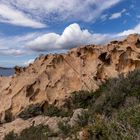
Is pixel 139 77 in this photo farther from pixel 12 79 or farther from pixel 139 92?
pixel 12 79

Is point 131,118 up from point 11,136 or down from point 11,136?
up

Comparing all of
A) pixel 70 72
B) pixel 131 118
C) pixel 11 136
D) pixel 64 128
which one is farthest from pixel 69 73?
pixel 131 118

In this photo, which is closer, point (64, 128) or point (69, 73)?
point (64, 128)

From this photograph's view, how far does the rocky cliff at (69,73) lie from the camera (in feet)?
78.2

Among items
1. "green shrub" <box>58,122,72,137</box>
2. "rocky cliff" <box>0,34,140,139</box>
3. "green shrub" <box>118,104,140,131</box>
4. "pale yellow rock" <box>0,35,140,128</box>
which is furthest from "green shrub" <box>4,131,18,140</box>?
"green shrub" <box>118,104,140,131</box>

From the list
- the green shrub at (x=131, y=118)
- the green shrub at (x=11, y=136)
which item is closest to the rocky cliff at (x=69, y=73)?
the green shrub at (x=11, y=136)

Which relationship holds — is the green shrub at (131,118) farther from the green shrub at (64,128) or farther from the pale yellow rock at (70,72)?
the pale yellow rock at (70,72)

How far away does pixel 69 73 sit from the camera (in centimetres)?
2453

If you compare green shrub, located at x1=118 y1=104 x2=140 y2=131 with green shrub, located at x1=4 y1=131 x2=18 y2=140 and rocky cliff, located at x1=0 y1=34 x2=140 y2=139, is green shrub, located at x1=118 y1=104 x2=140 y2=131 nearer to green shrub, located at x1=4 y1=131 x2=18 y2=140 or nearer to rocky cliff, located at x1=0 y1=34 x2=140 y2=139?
green shrub, located at x1=4 y1=131 x2=18 y2=140

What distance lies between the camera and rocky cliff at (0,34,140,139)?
23828mm

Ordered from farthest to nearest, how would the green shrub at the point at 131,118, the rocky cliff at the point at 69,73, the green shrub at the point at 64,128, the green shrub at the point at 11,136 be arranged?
the rocky cliff at the point at 69,73 < the green shrub at the point at 11,136 < the green shrub at the point at 64,128 < the green shrub at the point at 131,118

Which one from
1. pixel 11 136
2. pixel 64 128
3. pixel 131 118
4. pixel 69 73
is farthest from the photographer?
pixel 69 73

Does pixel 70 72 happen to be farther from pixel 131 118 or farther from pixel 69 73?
pixel 131 118

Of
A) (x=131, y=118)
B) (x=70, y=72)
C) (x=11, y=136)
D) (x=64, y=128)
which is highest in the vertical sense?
(x=70, y=72)
